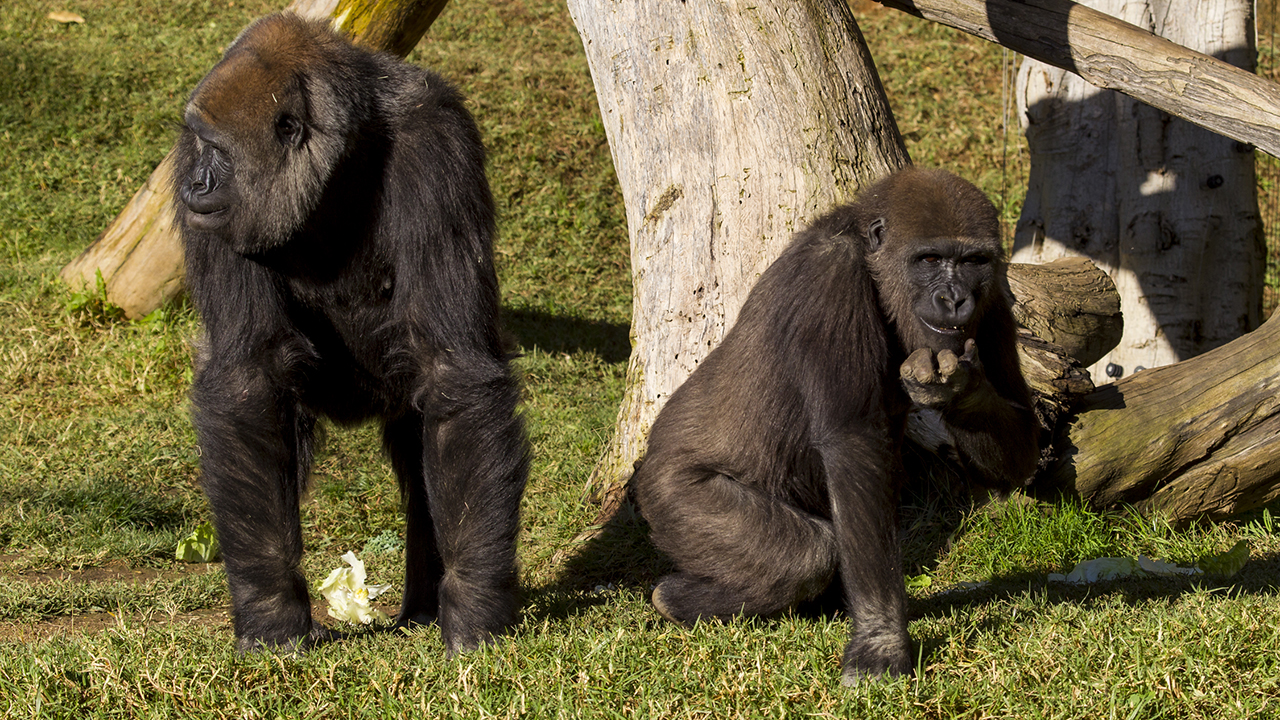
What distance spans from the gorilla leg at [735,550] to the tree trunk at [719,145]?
3.70ft

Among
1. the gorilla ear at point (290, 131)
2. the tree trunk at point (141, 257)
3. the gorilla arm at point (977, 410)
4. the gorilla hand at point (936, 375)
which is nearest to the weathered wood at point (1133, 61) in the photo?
the gorilla arm at point (977, 410)

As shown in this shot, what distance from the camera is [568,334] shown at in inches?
305

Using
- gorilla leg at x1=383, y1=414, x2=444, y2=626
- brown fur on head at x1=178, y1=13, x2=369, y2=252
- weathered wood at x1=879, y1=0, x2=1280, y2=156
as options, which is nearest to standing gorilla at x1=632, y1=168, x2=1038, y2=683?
gorilla leg at x1=383, y1=414, x2=444, y2=626

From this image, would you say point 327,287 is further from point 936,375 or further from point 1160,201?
point 1160,201

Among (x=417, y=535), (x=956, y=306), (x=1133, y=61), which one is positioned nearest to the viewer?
(x=956, y=306)

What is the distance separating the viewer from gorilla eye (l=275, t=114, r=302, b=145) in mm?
3467

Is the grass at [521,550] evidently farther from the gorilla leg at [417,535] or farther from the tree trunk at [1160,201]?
the tree trunk at [1160,201]

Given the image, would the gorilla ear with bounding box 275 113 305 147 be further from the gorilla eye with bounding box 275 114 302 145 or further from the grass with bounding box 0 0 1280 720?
the grass with bounding box 0 0 1280 720

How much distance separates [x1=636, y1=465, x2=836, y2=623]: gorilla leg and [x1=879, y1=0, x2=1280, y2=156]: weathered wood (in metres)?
2.29

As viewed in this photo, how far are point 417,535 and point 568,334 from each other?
143 inches

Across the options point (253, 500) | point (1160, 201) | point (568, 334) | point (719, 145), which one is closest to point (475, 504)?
point (253, 500)

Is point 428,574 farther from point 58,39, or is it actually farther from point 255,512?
point 58,39

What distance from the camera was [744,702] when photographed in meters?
3.09

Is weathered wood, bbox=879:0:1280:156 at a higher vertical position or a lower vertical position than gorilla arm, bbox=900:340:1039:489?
higher
